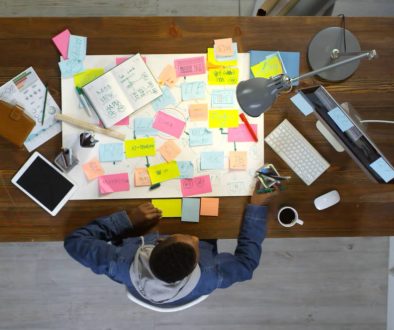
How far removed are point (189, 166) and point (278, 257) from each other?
3.14 ft

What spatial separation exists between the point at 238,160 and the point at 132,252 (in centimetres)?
53

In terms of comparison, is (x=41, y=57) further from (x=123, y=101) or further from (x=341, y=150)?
(x=341, y=150)

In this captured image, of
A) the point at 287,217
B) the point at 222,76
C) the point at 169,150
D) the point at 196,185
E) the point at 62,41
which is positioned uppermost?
the point at 62,41

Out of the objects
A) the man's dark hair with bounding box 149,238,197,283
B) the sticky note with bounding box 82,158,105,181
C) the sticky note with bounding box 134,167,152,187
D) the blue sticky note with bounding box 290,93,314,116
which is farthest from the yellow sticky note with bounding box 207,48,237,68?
the man's dark hair with bounding box 149,238,197,283

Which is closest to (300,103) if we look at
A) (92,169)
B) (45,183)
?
(92,169)

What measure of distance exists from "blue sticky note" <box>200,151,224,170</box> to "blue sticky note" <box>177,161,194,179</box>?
44mm

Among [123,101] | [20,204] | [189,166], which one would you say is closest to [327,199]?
[189,166]

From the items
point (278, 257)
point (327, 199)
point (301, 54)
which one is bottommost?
point (278, 257)

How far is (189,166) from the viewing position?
143 cm

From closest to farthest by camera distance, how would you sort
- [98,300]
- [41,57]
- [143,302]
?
[143,302], [41,57], [98,300]

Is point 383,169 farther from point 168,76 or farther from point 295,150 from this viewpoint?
point 168,76

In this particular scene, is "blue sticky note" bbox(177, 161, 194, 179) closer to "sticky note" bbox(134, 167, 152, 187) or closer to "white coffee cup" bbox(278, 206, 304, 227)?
"sticky note" bbox(134, 167, 152, 187)

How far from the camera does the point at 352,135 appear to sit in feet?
3.87

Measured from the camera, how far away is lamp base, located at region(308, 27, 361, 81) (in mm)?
1396
